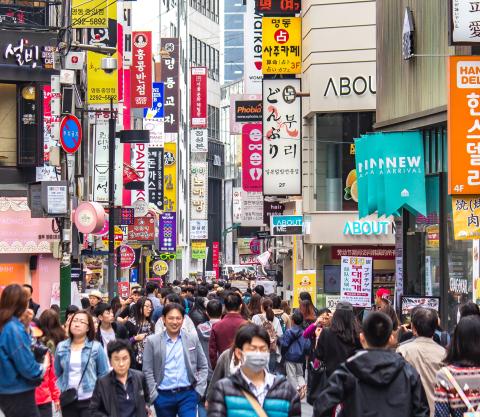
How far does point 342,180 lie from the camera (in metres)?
39.8

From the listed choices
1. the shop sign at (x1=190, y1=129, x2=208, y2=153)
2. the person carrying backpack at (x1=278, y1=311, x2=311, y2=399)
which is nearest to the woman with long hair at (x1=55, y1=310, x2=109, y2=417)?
the person carrying backpack at (x1=278, y1=311, x2=311, y2=399)

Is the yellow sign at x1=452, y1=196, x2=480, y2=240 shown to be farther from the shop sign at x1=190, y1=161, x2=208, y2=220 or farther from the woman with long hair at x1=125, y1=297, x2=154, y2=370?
the shop sign at x1=190, y1=161, x2=208, y2=220

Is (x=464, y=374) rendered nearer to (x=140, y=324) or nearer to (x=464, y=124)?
(x=464, y=124)

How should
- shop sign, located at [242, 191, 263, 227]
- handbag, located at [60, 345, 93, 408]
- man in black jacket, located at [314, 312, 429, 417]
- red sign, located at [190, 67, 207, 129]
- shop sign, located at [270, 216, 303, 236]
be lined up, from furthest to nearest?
1. red sign, located at [190, 67, 207, 129]
2. shop sign, located at [242, 191, 263, 227]
3. shop sign, located at [270, 216, 303, 236]
4. handbag, located at [60, 345, 93, 408]
5. man in black jacket, located at [314, 312, 429, 417]

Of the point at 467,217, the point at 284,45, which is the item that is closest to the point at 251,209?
the point at 284,45

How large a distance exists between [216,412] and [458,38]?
8.13 m

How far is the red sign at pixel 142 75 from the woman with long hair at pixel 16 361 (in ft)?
136

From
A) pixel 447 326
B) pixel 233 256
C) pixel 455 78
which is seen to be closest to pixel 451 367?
pixel 455 78

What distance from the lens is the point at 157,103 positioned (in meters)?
66.2

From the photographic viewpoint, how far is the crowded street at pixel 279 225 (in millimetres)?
10055

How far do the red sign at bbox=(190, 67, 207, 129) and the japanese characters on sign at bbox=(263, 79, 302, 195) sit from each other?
1614 inches

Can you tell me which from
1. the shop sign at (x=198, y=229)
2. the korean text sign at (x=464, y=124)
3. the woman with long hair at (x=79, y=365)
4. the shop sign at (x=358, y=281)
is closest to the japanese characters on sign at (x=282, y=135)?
the shop sign at (x=358, y=281)

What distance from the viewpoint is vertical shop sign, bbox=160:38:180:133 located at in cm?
7606

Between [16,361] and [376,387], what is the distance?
3056 millimetres
